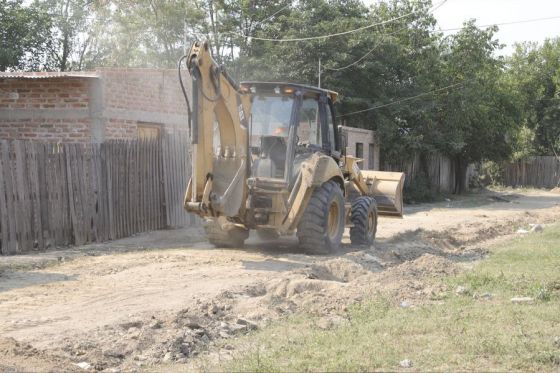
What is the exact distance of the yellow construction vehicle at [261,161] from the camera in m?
11.0

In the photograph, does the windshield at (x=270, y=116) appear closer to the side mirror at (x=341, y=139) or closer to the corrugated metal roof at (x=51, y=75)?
the side mirror at (x=341, y=139)

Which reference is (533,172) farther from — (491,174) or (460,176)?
(460,176)

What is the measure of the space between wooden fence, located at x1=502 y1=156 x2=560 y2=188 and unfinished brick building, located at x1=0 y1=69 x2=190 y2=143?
32.9 meters

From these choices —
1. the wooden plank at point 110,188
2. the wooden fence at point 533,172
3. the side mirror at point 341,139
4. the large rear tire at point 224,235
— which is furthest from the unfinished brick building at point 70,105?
the wooden fence at point 533,172

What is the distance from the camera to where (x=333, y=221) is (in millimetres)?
12906

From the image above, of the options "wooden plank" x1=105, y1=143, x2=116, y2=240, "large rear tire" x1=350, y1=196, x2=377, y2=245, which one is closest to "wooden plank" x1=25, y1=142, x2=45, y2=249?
"wooden plank" x1=105, y1=143, x2=116, y2=240

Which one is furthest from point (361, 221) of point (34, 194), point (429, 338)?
point (429, 338)

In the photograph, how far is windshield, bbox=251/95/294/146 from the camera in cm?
1217

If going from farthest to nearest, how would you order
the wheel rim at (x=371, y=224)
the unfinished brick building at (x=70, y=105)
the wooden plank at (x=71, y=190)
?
the unfinished brick building at (x=70, y=105)
the wheel rim at (x=371, y=224)
the wooden plank at (x=71, y=190)

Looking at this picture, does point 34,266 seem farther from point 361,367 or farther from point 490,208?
point 490,208

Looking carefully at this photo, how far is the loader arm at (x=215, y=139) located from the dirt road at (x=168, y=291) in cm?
97

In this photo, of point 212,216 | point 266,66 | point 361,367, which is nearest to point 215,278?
point 212,216

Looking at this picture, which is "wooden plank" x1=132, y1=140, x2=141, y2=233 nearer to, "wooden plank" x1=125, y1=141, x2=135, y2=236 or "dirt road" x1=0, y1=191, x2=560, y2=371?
"wooden plank" x1=125, y1=141, x2=135, y2=236

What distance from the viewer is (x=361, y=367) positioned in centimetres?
560
